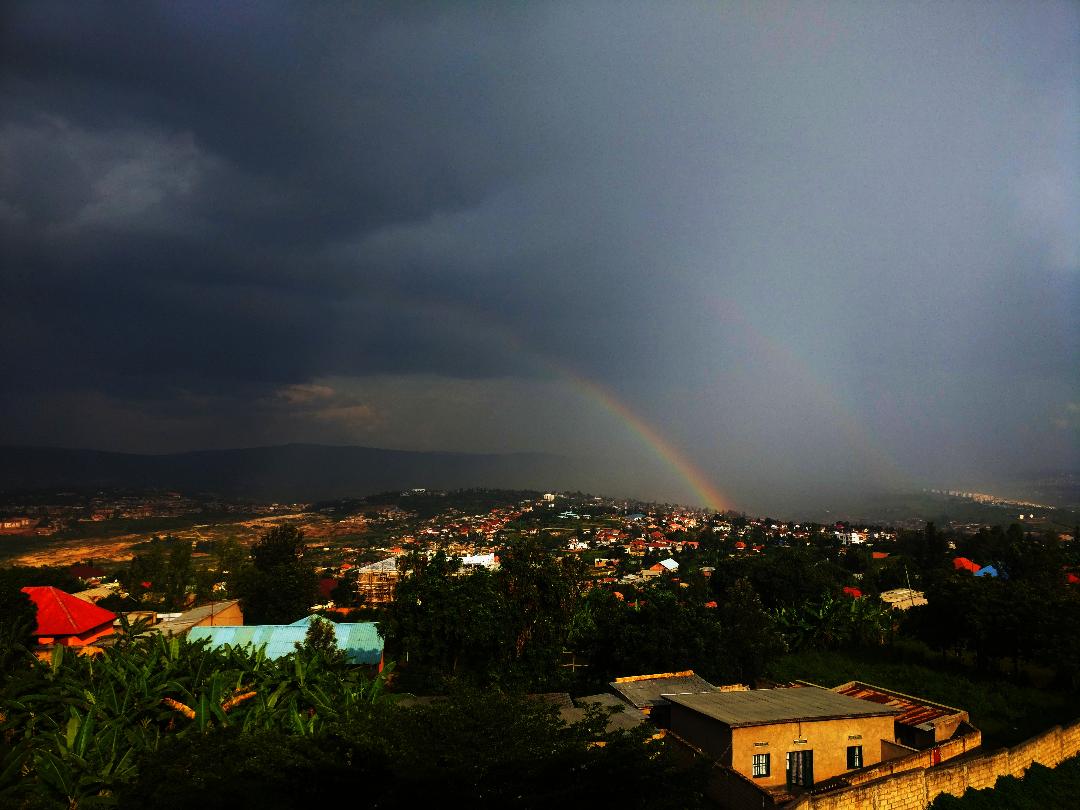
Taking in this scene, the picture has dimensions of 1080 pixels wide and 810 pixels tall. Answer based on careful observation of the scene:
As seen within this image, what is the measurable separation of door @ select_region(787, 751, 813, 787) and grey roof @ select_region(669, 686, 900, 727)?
789 mm

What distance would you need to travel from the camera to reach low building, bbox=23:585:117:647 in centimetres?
2548

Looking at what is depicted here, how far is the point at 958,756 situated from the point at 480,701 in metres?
13.0

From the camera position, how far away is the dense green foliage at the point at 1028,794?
12.8m

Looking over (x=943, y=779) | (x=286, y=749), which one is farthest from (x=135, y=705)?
(x=943, y=779)

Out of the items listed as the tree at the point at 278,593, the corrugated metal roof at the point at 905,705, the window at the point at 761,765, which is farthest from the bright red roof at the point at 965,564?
the window at the point at 761,765

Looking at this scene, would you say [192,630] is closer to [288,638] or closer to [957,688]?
[288,638]

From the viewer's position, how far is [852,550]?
7062cm

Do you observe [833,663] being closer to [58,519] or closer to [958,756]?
[958,756]

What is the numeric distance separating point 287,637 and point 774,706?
641 inches

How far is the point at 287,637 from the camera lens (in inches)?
890

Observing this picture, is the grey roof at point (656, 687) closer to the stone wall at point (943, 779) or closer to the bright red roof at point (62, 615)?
the stone wall at point (943, 779)

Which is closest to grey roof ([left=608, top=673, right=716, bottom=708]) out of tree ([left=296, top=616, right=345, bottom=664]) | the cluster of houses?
tree ([left=296, top=616, right=345, bottom=664])

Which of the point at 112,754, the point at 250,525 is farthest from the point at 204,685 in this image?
the point at 250,525

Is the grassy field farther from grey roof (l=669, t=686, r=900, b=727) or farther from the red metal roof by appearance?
grey roof (l=669, t=686, r=900, b=727)
